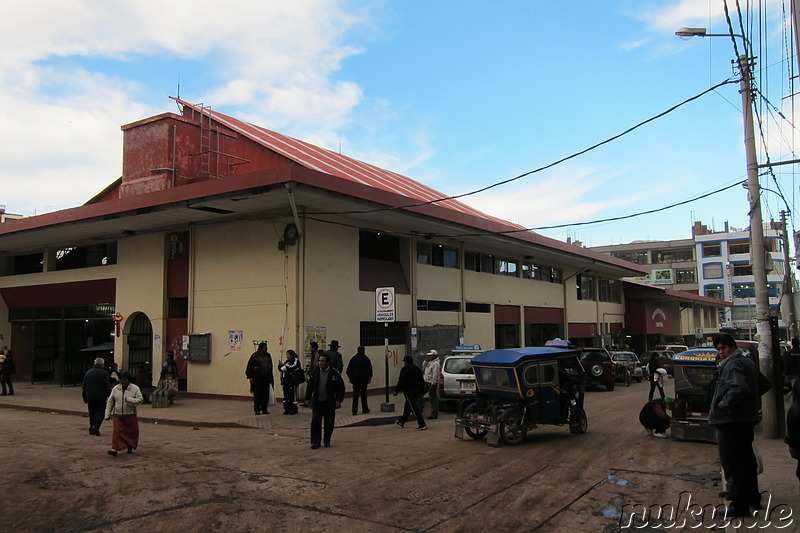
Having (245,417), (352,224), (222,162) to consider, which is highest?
(222,162)

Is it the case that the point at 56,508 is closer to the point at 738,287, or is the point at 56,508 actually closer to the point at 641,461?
the point at 641,461

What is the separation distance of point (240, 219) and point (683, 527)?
15066 millimetres

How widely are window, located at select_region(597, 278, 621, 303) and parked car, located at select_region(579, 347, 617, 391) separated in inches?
692

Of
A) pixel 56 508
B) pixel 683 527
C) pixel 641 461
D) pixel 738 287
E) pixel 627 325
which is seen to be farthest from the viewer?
pixel 738 287

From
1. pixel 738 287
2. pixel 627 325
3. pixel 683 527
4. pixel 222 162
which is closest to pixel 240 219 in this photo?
pixel 222 162

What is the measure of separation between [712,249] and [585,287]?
52267 mm

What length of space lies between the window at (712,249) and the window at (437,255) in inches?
2712

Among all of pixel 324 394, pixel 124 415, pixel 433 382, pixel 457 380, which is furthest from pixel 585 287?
pixel 124 415

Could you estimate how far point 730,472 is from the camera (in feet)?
19.6

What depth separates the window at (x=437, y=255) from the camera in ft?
73.7

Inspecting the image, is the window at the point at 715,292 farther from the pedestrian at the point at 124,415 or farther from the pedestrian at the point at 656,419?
the pedestrian at the point at 124,415

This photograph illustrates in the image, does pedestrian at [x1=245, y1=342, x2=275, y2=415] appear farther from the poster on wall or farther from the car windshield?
the car windshield

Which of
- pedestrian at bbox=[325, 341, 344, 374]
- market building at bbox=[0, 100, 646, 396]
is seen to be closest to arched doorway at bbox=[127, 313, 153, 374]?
market building at bbox=[0, 100, 646, 396]

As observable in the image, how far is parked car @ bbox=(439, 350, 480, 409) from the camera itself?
50.7 ft
